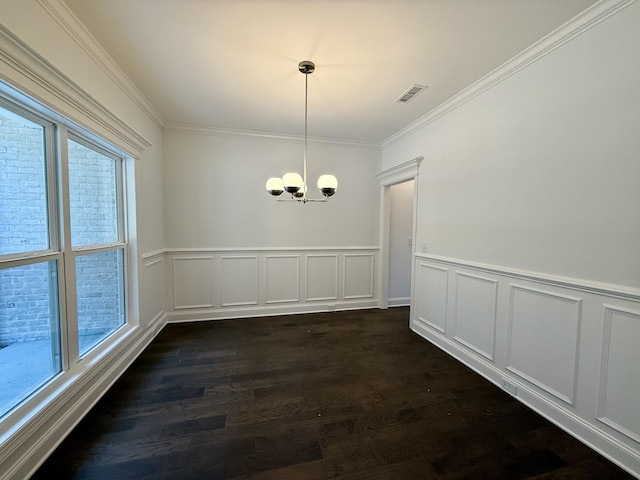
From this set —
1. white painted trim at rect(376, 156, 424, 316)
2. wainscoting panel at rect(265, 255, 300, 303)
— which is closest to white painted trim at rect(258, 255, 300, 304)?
wainscoting panel at rect(265, 255, 300, 303)

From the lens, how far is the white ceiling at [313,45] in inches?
65.4

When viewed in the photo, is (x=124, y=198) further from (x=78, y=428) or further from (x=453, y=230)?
(x=453, y=230)

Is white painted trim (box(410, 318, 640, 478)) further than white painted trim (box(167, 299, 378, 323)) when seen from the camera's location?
No

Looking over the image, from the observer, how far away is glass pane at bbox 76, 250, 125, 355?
210 centimetres

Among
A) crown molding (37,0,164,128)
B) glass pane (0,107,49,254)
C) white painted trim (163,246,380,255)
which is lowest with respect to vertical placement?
white painted trim (163,246,380,255)

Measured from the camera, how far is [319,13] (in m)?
1.69

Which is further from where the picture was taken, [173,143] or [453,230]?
[173,143]

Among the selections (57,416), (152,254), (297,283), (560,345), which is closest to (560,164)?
(560,345)

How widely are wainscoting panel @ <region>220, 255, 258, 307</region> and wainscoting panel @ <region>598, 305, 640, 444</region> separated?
371cm

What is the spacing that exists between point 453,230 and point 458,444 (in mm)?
1983

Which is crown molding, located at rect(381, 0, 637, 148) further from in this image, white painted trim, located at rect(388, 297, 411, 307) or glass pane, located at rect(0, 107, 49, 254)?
glass pane, located at rect(0, 107, 49, 254)

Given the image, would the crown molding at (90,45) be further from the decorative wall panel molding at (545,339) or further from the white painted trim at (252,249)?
the decorative wall panel molding at (545,339)

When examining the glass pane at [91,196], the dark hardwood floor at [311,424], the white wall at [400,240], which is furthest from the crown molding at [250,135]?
the dark hardwood floor at [311,424]

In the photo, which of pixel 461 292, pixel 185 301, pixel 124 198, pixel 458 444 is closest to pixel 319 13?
pixel 124 198
